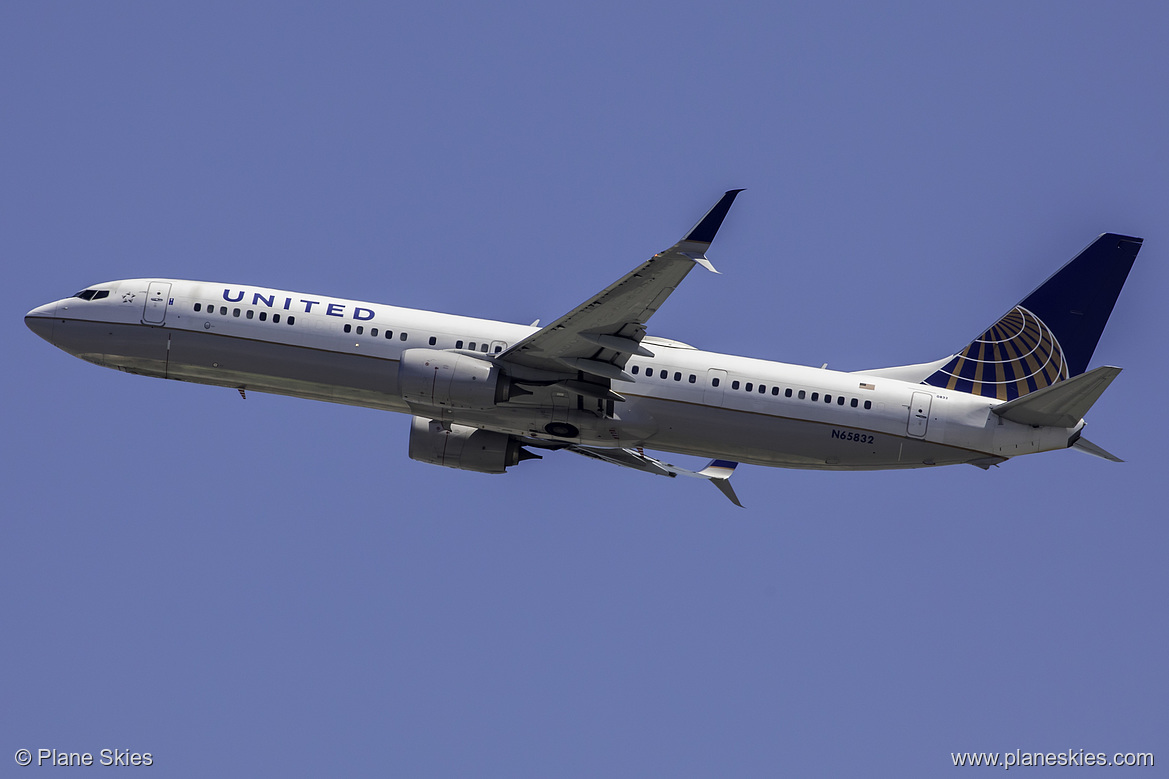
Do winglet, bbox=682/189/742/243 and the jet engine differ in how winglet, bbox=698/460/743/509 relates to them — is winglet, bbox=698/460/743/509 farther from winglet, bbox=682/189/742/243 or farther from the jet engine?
winglet, bbox=682/189/742/243

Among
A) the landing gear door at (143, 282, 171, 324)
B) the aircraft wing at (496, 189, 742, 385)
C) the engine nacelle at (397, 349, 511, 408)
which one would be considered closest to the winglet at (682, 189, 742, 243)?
the aircraft wing at (496, 189, 742, 385)

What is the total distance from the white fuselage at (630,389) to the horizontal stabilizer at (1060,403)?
0.34 metres

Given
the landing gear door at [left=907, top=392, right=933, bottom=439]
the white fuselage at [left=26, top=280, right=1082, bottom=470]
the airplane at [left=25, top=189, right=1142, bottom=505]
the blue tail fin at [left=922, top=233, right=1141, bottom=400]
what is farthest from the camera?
the blue tail fin at [left=922, top=233, right=1141, bottom=400]

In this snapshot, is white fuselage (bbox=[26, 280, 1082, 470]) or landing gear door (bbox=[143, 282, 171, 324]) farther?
landing gear door (bbox=[143, 282, 171, 324])

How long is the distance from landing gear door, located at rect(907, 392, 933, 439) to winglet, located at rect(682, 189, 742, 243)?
9961 mm

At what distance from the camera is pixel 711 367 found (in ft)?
120

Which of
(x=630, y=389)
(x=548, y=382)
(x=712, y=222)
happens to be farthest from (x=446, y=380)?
(x=712, y=222)

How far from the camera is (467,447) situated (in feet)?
130

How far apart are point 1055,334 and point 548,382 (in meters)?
16.3

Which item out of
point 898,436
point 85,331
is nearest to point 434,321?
point 85,331

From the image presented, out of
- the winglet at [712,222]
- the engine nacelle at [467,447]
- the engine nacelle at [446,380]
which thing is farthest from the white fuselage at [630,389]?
the winglet at [712,222]

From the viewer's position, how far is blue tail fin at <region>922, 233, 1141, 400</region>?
1524 inches

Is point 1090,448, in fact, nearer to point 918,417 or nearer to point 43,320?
point 918,417

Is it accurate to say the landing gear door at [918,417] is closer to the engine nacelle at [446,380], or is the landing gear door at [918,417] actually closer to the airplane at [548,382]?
the airplane at [548,382]
